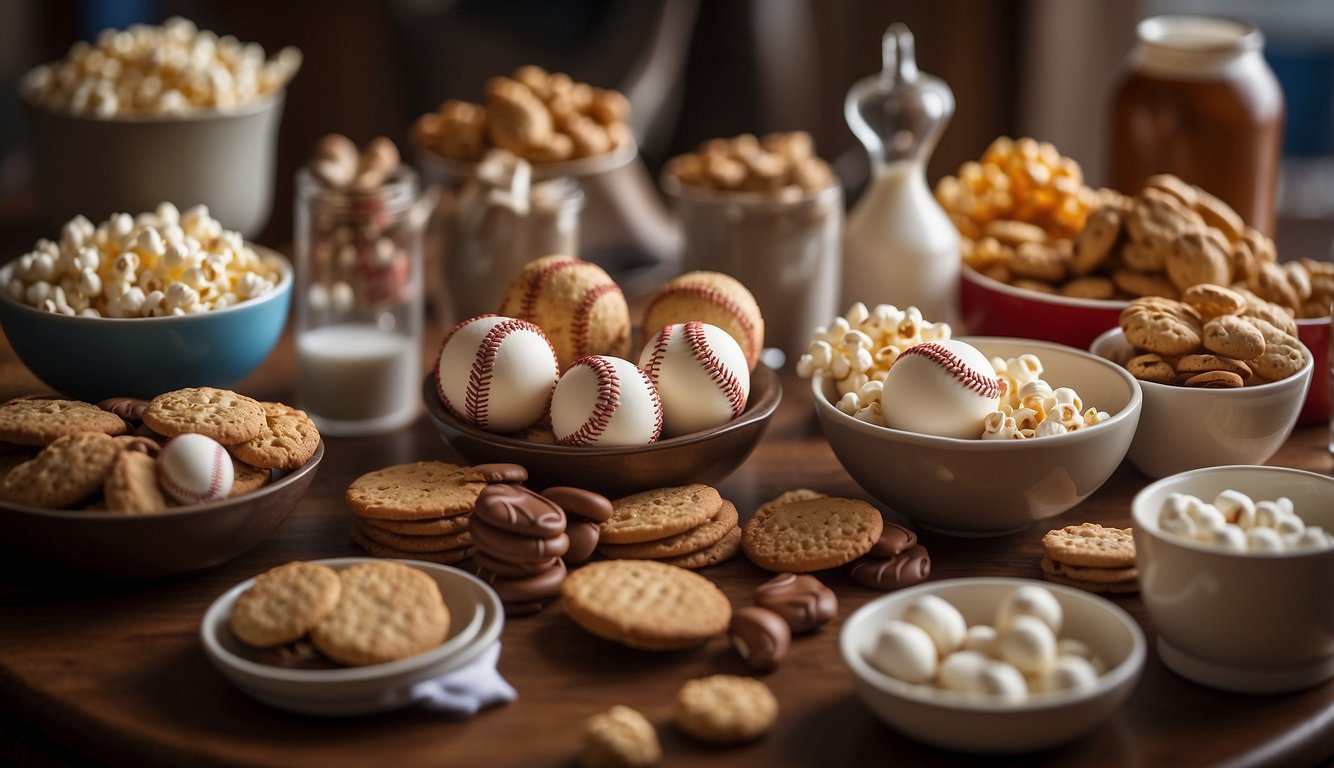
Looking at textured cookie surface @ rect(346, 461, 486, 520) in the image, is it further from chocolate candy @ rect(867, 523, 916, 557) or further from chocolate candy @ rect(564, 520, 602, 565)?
chocolate candy @ rect(867, 523, 916, 557)

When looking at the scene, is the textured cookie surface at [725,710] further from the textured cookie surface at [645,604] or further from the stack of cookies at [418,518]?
the stack of cookies at [418,518]

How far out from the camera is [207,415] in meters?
0.95

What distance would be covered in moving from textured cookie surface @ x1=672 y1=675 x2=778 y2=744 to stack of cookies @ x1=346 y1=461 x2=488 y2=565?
0.24 meters

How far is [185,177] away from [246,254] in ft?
0.90

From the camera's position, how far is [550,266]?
112 cm

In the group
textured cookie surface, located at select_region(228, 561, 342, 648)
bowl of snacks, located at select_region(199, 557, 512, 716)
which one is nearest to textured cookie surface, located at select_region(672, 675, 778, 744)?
bowl of snacks, located at select_region(199, 557, 512, 716)

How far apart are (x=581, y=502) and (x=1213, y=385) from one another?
0.51 meters

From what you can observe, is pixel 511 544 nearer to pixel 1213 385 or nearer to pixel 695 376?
pixel 695 376

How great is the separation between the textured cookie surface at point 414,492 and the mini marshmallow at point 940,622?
35cm

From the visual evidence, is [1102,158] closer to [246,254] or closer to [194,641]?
[246,254]

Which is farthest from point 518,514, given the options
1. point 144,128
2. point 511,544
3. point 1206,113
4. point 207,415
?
point 1206,113

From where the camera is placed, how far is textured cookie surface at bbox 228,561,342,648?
81 centimetres

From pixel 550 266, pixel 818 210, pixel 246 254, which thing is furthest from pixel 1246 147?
pixel 246 254

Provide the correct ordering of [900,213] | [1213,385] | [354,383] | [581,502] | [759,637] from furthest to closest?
1. [900,213]
2. [354,383]
3. [1213,385]
4. [581,502]
5. [759,637]
